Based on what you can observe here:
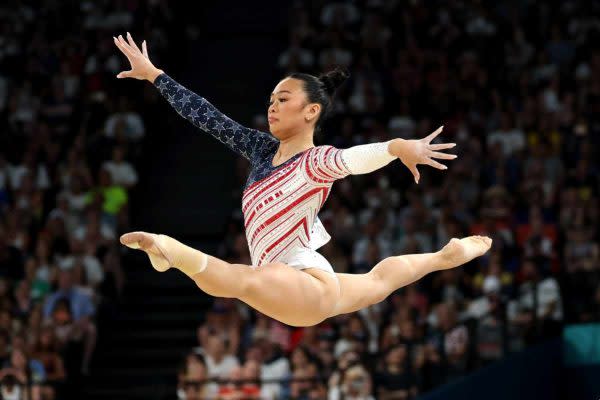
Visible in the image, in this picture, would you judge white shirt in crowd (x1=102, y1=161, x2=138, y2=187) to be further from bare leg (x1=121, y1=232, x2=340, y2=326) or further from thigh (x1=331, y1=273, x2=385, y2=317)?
bare leg (x1=121, y1=232, x2=340, y2=326)

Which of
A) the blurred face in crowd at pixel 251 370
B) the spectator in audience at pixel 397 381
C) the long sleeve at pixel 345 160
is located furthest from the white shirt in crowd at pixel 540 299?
the long sleeve at pixel 345 160

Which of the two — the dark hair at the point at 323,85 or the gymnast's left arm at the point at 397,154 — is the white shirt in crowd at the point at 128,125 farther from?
the gymnast's left arm at the point at 397,154

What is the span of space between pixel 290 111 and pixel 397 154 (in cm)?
77

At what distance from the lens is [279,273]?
4.76 metres

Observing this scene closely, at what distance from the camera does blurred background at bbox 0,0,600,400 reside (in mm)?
9672

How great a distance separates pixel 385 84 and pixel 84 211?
12.1 feet

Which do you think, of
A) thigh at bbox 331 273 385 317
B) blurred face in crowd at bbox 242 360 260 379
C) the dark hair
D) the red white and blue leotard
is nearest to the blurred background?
blurred face in crowd at bbox 242 360 260 379

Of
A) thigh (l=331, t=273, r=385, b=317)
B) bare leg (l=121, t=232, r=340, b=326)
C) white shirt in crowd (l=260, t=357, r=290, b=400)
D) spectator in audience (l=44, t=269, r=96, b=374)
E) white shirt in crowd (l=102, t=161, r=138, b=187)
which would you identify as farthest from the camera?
white shirt in crowd (l=102, t=161, r=138, b=187)

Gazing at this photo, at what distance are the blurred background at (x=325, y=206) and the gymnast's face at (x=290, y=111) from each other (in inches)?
152

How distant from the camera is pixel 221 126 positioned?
5.49m

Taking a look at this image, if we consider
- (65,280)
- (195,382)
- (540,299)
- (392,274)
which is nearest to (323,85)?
(392,274)

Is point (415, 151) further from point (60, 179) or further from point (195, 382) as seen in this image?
point (60, 179)

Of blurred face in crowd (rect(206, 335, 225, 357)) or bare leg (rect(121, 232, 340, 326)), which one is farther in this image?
blurred face in crowd (rect(206, 335, 225, 357))

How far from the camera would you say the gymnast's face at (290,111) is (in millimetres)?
5164
